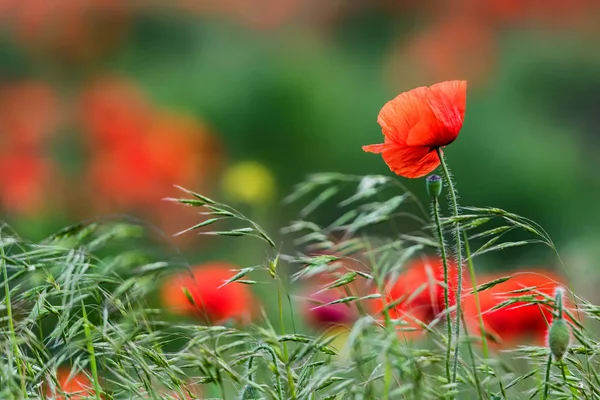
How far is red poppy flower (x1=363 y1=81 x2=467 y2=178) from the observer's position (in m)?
0.74

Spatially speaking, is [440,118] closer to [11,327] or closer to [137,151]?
[11,327]

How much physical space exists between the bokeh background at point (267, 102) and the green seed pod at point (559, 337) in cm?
134

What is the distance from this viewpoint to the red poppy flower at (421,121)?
738 millimetres

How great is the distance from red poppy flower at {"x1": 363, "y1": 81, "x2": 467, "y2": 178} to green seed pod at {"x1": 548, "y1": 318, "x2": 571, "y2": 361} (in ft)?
0.60

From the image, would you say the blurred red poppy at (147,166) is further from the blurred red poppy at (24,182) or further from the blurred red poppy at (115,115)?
the blurred red poppy at (24,182)

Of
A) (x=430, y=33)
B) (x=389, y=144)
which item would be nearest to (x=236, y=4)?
(x=430, y=33)

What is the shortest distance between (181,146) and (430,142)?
1891mm

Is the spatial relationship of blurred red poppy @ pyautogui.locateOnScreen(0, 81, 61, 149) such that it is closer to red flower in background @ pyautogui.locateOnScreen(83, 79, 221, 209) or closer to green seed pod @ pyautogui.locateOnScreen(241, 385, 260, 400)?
red flower in background @ pyautogui.locateOnScreen(83, 79, 221, 209)

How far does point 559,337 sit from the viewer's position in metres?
0.63

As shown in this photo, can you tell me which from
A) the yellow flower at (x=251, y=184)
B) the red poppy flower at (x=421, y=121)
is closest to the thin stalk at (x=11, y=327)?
the red poppy flower at (x=421, y=121)

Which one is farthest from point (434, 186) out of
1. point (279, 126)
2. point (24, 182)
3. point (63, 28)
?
point (63, 28)

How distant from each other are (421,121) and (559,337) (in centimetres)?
21

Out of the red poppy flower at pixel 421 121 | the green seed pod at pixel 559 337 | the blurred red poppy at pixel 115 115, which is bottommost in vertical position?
the blurred red poppy at pixel 115 115

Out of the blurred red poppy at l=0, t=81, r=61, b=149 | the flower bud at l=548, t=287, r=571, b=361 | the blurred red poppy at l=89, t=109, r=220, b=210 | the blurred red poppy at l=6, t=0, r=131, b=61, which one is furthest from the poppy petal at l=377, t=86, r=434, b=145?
the blurred red poppy at l=6, t=0, r=131, b=61
